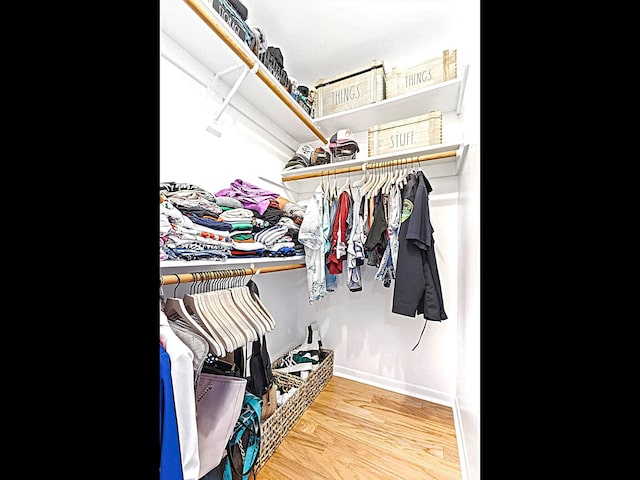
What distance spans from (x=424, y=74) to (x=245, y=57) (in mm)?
1044

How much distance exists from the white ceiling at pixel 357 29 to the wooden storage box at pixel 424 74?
0.38ft

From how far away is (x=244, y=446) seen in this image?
104 centimetres

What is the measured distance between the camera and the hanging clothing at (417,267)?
4.54 ft

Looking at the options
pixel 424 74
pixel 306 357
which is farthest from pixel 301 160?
Answer: pixel 306 357

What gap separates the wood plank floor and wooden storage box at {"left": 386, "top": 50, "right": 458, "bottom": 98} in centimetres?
195

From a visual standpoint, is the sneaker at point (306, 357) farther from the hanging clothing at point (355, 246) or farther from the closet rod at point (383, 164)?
the closet rod at point (383, 164)

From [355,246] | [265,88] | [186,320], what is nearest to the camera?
[186,320]

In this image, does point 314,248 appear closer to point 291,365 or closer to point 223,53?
point 291,365

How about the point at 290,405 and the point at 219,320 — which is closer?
the point at 219,320

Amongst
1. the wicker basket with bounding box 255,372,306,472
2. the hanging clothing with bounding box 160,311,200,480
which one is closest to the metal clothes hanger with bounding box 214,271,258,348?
the hanging clothing with bounding box 160,311,200,480

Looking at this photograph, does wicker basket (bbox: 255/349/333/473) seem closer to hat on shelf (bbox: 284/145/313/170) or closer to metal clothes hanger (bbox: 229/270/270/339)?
metal clothes hanger (bbox: 229/270/270/339)

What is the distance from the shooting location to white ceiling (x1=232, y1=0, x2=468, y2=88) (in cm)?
139
